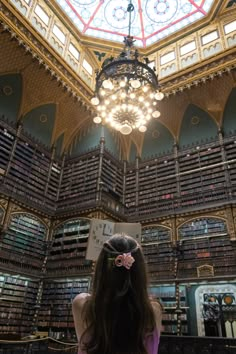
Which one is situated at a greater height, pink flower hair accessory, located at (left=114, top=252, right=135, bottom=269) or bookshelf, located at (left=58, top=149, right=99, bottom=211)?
bookshelf, located at (left=58, top=149, right=99, bottom=211)

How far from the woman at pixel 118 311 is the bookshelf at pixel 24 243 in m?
9.05

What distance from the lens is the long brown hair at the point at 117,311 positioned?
0.91m

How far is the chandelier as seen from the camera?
663 centimetres

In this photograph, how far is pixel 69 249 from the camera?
1030cm

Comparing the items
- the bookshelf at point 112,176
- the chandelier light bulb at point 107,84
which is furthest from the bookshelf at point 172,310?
the chandelier light bulb at point 107,84

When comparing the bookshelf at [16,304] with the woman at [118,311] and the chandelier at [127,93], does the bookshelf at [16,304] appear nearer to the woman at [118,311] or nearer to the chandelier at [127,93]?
the chandelier at [127,93]

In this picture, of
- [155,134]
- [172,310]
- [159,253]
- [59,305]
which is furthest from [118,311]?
[155,134]

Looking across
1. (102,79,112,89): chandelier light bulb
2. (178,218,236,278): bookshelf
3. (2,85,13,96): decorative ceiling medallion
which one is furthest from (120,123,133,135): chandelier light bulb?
(2,85,13,96): decorative ceiling medallion

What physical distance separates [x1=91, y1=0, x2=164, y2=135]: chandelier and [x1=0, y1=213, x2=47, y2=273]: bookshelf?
18.0 feet

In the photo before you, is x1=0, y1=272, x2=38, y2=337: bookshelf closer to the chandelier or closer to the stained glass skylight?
the chandelier

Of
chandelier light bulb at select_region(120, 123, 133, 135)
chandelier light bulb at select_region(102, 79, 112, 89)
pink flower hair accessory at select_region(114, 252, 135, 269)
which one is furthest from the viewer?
chandelier light bulb at select_region(102, 79, 112, 89)

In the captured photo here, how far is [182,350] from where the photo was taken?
19.4 feet

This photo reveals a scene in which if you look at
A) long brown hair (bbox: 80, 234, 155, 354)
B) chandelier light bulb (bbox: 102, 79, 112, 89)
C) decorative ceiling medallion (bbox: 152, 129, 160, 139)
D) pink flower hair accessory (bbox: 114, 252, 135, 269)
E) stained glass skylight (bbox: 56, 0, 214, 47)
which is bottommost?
long brown hair (bbox: 80, 234, 155, 354)

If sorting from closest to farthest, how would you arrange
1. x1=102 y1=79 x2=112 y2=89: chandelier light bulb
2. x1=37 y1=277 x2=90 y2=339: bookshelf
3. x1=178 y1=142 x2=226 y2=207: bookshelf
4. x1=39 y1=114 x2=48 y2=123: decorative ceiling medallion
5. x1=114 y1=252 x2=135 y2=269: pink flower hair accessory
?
x1=114 y1=252 x2=135 y2=269: pink flower hair accessory, x1=102 y1=79 x2=112 y2=89: chandelier light bulb, x1=37 y1=277 x2=90 y2=339: bookshelf, x1=178 y1=142 x2=226 y2=207: bookshelf, x1=39 y1=114 x2=48 y2=123: decorative ceiling medallion
